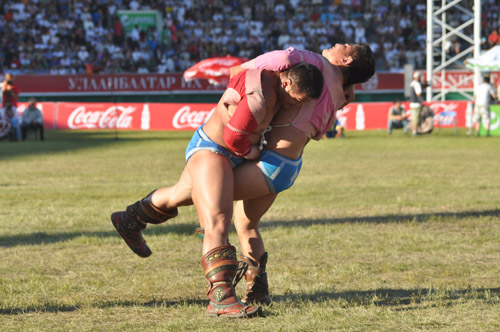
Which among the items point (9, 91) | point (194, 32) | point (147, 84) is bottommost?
point (147, 84)

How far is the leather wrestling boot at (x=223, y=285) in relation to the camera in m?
4.56

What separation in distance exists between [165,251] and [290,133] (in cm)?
269

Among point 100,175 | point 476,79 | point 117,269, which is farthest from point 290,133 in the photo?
point 476,79

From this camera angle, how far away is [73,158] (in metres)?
18.1

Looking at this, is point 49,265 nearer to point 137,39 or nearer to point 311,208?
point 311,208

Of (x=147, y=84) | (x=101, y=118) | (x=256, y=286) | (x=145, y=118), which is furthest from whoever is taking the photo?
(x=147, y=84)

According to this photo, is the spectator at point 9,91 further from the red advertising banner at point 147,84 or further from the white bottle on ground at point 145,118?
the red advertising banner at point 147,84

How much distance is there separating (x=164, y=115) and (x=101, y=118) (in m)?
2.40

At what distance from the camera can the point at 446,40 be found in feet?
109

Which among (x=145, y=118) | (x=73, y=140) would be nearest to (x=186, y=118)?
(x=145, y=118)

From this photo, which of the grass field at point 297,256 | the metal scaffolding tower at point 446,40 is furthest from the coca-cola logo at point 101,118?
the grass field at point 297,256

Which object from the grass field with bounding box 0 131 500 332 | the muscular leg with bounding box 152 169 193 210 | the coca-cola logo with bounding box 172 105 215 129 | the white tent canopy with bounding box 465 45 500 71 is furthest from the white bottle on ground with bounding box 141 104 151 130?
the muscular leg with bounding box 152 169 193 210

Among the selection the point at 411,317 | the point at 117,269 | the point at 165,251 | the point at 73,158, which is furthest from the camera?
the point at 73,158

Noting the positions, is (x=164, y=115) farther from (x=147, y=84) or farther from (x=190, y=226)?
(x=190, y=226)
